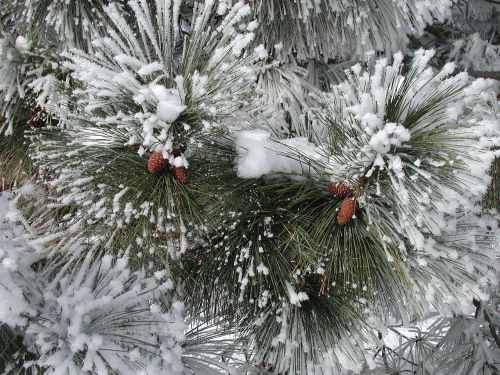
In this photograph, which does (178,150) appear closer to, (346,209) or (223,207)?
(223,207)

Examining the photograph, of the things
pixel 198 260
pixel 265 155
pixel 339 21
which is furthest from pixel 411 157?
pixel 339 21

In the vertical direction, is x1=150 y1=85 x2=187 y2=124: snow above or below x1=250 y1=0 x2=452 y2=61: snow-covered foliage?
below

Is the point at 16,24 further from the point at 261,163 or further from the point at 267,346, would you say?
the point at 267,346

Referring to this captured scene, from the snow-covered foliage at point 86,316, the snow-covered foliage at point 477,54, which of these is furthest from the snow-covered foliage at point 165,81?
the snow-covered foliage at point 477,54

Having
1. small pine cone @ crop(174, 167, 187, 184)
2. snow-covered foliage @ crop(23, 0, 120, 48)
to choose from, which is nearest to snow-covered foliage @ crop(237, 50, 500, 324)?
small pine cone @ crop(174, 167, 187, 184)

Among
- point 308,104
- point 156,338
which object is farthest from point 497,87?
point 156,338

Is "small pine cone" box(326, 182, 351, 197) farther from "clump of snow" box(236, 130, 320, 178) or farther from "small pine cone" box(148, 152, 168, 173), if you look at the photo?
"small pine cone" box(148, 152, 168, 173)

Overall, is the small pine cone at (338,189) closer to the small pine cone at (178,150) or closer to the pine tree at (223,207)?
the pine tree at (223,207)
